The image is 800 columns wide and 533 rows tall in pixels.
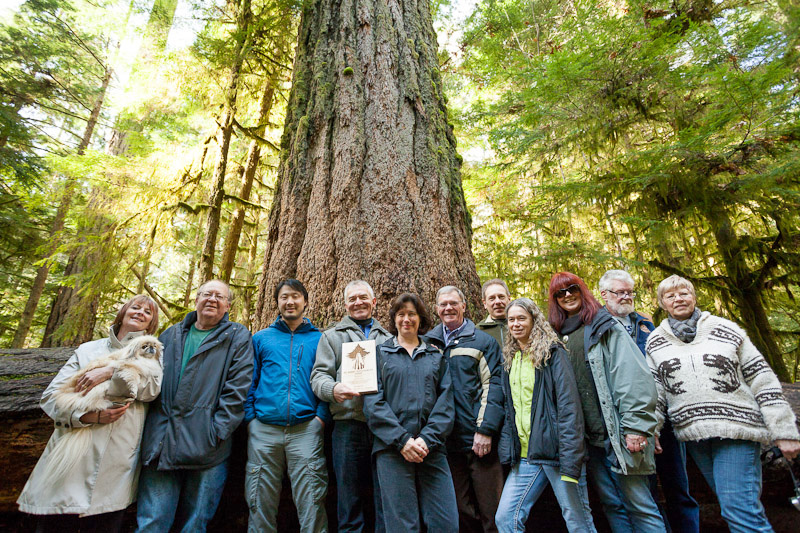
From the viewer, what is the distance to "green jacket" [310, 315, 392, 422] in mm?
2354

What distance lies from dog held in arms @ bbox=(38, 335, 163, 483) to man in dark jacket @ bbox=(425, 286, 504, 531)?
6.11 ft

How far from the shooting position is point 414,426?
2.21m

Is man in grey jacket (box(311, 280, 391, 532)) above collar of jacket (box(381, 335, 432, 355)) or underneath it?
underneath

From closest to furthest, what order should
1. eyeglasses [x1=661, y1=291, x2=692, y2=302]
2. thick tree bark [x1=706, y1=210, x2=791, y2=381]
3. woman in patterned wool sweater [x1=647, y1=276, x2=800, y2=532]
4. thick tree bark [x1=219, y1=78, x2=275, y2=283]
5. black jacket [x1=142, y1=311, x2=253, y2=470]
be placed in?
1. woman in patterned wool sweater [x1=647, y1=276, x2=800, y2=532]
2. black jacket [x1=142, y1=311, x2=253, y2=470]
3. eyeglasses [x1=661, y1=291, x2=692, y2=302]
4. thick tree bark [x1=706, y1=210, x2=791, y2=381]
5. thick tree bark [x1=219, y1=78, x2=275, y2=283]

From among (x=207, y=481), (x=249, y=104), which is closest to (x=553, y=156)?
(x=249, y=104)

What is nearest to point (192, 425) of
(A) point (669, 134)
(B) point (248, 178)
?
(B) point (248, 178)

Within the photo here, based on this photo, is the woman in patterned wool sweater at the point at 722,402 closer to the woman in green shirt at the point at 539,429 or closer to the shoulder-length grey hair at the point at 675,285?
the shoulder-length grey hair at the point at 675,285

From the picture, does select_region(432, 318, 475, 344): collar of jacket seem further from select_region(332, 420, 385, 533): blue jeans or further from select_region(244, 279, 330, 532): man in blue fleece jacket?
select_region(244, 279, 330, 532): man in blue fleece jacket

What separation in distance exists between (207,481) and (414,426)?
134cm

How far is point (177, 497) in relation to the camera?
2.18 m

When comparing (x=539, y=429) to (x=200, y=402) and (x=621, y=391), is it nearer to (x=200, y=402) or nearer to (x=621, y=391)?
(x=621, y=391)

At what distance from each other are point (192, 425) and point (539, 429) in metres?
2.14

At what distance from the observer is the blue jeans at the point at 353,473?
2.24 metres

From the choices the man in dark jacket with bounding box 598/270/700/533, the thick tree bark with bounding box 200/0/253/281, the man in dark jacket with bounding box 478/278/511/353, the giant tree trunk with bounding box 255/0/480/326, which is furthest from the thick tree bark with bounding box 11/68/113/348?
the man in dark jacket with bounding box 598/270/700/533
